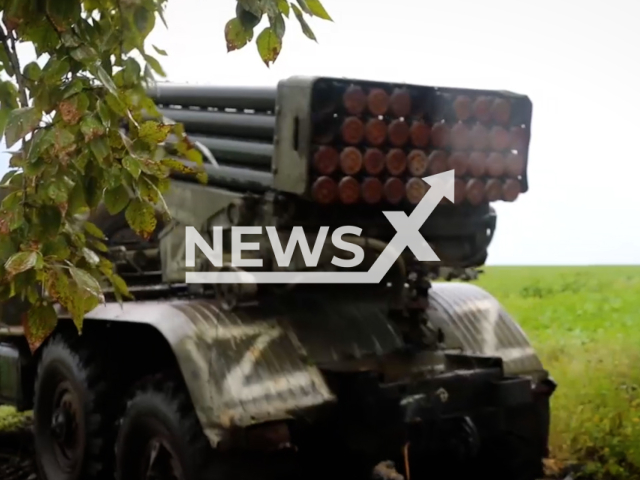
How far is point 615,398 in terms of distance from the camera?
546 cm

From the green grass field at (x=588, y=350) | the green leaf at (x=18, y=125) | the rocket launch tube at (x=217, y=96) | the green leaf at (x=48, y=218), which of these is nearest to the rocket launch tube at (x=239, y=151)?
the rocket launch tube at (x=217, y=96)

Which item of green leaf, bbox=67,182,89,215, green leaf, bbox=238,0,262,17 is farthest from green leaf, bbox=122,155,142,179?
green leaf, bbox=238,0,262,17

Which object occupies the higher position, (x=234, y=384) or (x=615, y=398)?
(x=234, y=384)

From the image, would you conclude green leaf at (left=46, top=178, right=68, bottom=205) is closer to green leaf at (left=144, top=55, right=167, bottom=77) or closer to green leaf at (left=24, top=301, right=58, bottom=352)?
green leaf at (left=24, top=301, right=58, bottom=352)

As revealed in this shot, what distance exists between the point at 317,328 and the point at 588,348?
3.30 metres

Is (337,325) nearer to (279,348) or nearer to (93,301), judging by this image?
(279,348)

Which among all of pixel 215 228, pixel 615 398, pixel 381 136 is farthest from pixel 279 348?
pixel 615 398

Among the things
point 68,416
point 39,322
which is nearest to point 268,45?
point 39,322

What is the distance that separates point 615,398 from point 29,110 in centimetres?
453

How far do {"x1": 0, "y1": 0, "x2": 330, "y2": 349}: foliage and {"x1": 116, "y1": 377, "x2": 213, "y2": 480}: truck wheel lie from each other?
1.47m

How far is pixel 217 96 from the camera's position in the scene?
443 centimetres

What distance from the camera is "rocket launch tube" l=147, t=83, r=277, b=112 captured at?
159 inches

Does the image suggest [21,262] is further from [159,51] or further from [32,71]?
[159,51]

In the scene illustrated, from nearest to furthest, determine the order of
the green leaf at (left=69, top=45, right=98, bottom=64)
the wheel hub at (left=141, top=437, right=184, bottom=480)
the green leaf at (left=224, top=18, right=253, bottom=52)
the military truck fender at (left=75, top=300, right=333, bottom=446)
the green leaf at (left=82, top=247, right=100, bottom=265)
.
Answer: the green leaf at (left=69, top=45, right=98, bottom=64), the green leaf at (left=224, top=18, right=253, bottom=52), the green leaf at (left=82, top=247, right=100, bottom=265), the military truck fender at (left=75, top=300, right=333, bottom=446), the wheel hub at (left=141, top=437, right=184, bottom=480)
